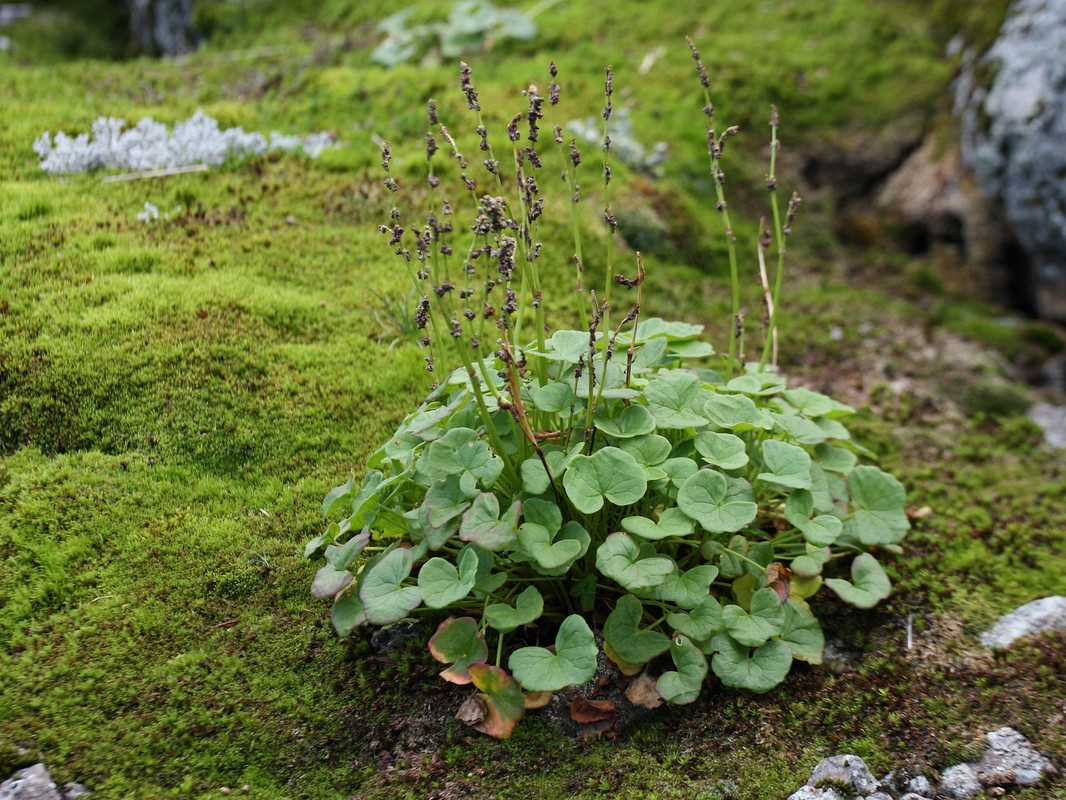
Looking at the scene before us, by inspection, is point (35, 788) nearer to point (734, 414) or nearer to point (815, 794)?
point (815, 794)

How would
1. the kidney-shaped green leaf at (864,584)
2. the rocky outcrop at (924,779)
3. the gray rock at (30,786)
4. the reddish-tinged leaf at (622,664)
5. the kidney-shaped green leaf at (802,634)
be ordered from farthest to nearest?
the kidney-shaped green leaf at (864,584) < the kidney-shaped green leaf at (802,634) < the reddish-tinged leaf at (622,664) < the rocky outcrop at (924,779) < the gray rock at (30,786)

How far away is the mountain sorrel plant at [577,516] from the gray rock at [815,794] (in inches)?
12.7

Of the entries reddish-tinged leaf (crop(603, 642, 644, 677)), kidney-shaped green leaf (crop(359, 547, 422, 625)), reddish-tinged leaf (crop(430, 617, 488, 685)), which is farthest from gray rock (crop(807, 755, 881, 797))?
kidney-shaped green leaf (crop(359, 547, 422, 625))

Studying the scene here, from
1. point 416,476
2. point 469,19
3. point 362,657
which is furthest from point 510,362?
Answer: point 469,19

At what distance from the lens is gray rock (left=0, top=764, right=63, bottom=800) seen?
91.0 inches

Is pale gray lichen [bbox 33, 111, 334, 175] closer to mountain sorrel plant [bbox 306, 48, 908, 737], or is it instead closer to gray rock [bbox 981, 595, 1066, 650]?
mountain sorrel plant [bbox 306, 48, 908, 737]

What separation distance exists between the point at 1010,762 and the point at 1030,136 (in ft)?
14.0

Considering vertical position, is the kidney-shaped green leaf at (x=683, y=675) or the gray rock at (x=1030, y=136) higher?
the gray rock at (x=1030, y=136)

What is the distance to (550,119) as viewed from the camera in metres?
5.71

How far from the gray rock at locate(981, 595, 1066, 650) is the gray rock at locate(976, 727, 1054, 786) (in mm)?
467

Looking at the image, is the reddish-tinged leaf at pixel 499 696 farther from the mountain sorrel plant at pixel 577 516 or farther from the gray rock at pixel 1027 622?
the gray rock at pixel 1027 622

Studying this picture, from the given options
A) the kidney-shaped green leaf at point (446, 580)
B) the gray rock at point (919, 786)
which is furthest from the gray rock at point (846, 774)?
the kidney-shaped green leaf at point (446, 580)

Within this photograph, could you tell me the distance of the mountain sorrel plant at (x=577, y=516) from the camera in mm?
2555

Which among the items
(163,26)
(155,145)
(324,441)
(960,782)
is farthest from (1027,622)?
(163,26)
